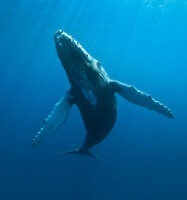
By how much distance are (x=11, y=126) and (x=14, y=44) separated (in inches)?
382

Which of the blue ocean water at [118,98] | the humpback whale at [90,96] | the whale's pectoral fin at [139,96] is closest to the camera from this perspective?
the humpback whale at [90,96]

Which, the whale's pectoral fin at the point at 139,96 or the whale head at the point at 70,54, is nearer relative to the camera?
the whale head at the point at 70,54

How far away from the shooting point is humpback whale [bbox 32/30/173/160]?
29.7 feet

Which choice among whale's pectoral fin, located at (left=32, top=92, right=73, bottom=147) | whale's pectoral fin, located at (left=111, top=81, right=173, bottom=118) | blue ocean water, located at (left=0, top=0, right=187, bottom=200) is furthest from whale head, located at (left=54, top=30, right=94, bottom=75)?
blue ocean water, located at (left=0, top=0, right=187, bottom=200)

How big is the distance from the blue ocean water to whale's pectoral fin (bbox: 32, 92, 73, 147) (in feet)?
76.2

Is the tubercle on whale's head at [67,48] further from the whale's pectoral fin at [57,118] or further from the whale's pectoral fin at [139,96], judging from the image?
the whale's pectoral fin at [57,118]

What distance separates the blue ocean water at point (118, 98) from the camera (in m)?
35.7

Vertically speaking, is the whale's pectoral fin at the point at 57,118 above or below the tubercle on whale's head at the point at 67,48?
below

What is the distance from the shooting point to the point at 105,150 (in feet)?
128

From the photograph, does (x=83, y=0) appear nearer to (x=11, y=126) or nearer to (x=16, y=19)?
(x=16, y=19)

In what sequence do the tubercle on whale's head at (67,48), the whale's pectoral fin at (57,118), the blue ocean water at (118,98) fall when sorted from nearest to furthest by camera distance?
the tubercle on whale's head at (67,48), the whale's pectoral fin at (57,118), the blue ocean water at (118,98)

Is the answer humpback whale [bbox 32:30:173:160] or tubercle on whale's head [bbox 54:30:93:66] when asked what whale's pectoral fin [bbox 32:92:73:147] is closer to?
humpback whale [bbox 32:30:173:160]

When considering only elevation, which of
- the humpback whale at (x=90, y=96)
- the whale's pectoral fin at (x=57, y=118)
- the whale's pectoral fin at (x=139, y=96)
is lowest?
the whale's pectoral fin at (x=57, y=118)

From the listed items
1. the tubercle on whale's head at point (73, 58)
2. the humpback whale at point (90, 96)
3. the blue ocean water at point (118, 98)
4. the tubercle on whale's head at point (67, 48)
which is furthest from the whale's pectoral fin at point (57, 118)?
the blue ocean water at point (118, 98)
